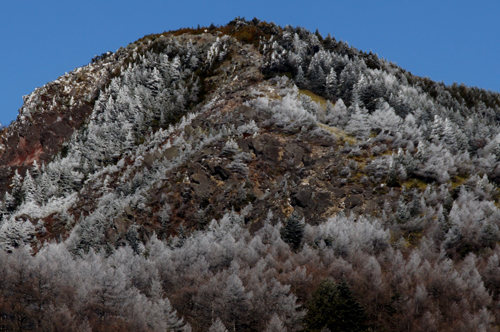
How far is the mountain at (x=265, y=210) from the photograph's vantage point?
46.2 meters

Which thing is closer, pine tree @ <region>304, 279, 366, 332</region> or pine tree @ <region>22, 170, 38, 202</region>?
pine tree @ <region>304, 279, 366, 332</region>

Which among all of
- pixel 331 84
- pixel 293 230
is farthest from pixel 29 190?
pixel 331 84

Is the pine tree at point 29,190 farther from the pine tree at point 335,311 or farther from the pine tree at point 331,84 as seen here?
the pine tree at point 335,311

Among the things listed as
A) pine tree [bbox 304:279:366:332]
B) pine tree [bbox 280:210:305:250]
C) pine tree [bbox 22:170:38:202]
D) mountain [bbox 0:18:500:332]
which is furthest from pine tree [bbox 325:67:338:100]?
pine tree [bbox 22:170:38:202]

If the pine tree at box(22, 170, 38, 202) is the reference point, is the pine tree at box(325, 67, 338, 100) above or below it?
above

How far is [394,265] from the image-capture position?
51.8 meters

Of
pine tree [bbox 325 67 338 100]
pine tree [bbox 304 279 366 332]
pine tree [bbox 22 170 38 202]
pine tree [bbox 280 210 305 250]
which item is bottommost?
pine tree [bbox 304 279 366 332]

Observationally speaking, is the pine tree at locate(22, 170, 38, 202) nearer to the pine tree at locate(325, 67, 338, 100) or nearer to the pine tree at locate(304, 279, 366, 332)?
the pine tree at locate(325, 67, 338, 100)

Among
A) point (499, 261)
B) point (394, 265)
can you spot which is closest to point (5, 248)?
point (394, 265)

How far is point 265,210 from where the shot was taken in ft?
193

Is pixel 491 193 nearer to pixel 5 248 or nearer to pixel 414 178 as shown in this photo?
pixel 414 178

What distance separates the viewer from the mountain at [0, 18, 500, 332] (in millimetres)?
46188

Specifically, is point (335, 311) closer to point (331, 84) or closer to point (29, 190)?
point (331, 84)

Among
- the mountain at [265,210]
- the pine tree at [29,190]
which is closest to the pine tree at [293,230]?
the mountain at [265,210]
